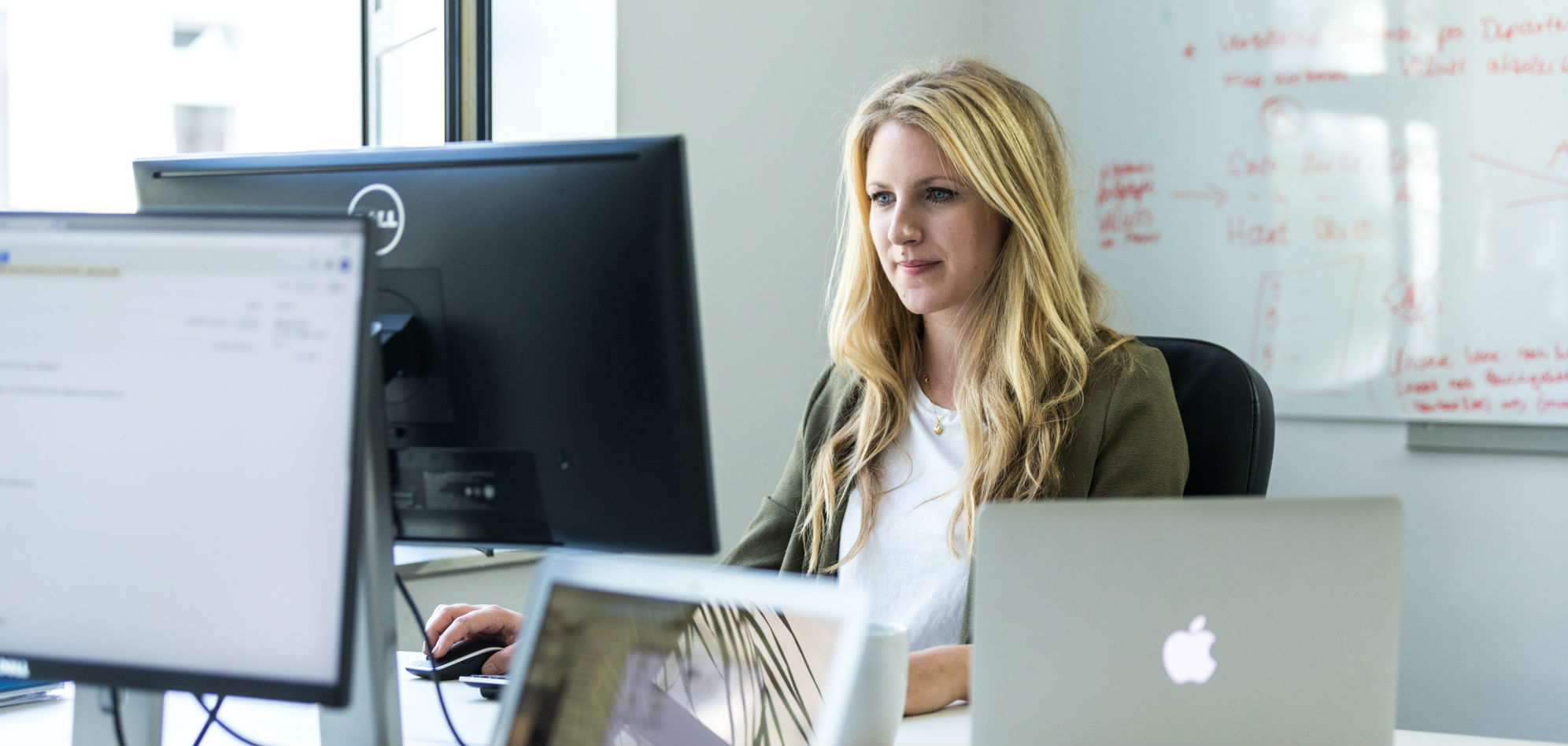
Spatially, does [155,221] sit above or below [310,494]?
above

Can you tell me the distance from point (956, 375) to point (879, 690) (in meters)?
0.78

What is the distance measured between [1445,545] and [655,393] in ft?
6.23

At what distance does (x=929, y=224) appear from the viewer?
152cm

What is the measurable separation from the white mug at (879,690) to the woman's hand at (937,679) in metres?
0.16

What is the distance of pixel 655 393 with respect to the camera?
0.80m

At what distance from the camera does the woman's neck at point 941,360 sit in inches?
62.4

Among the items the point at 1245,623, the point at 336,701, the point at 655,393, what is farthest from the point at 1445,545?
the point at 336,701

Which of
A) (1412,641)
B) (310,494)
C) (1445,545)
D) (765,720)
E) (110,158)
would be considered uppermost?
(110,158)

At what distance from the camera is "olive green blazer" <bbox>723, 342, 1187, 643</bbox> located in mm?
1358

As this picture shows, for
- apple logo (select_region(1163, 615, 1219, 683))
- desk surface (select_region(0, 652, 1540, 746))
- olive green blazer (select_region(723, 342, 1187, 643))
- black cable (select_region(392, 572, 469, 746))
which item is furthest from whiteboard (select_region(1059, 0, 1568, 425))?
black cable (select_region(392, 572, 469, 746))

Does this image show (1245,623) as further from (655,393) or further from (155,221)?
(155,221)

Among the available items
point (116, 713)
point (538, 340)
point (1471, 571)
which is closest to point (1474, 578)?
point (1471, 571)

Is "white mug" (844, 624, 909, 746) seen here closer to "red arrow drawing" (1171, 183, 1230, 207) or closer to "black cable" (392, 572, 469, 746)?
"black cable" (392, 572, 469, 746)

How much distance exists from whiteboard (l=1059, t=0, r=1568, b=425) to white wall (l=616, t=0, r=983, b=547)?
0.56 metres
